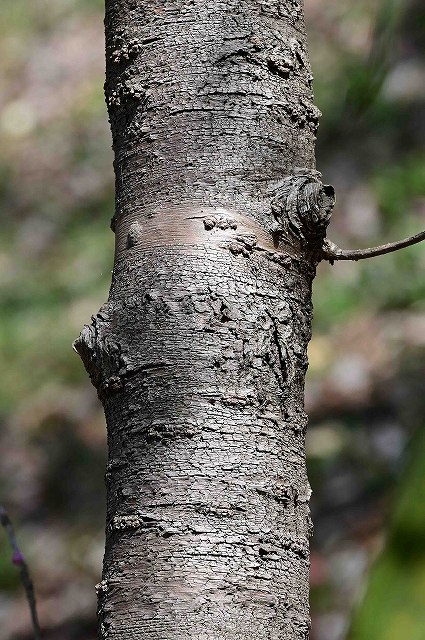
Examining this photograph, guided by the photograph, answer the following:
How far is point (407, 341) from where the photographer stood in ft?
10.2

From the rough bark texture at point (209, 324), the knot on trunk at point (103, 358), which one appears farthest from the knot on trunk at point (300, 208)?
the knot on trunk at point (103, 358)

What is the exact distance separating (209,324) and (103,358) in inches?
4.4

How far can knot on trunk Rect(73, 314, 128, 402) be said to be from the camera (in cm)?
85

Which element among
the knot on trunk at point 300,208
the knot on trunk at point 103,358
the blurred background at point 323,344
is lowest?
the knot on trunk at point 103,358

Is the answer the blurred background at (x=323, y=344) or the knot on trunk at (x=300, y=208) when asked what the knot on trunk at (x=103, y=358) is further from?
the blurred background at (x=323, y=344)

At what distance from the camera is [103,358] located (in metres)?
0.87

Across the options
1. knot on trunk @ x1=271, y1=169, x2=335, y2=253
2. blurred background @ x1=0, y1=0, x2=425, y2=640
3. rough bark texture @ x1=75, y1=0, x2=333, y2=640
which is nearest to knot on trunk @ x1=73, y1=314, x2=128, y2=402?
rough bark texture @ x1=75, y1=0, x2=333, y2=640

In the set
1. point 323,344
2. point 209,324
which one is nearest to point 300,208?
point 209,324

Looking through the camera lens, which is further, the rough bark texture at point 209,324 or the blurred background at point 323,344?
the blurred background at point 323,344

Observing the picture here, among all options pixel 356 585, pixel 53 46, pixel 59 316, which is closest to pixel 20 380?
pixel 59 316

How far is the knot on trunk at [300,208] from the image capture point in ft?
2.82

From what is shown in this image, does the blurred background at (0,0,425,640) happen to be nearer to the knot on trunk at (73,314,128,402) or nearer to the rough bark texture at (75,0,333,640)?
the rough bark texture at (75,0,333,640)

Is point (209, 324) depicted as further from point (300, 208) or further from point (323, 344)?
point (323, 344)

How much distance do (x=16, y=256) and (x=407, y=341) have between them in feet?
6.92
